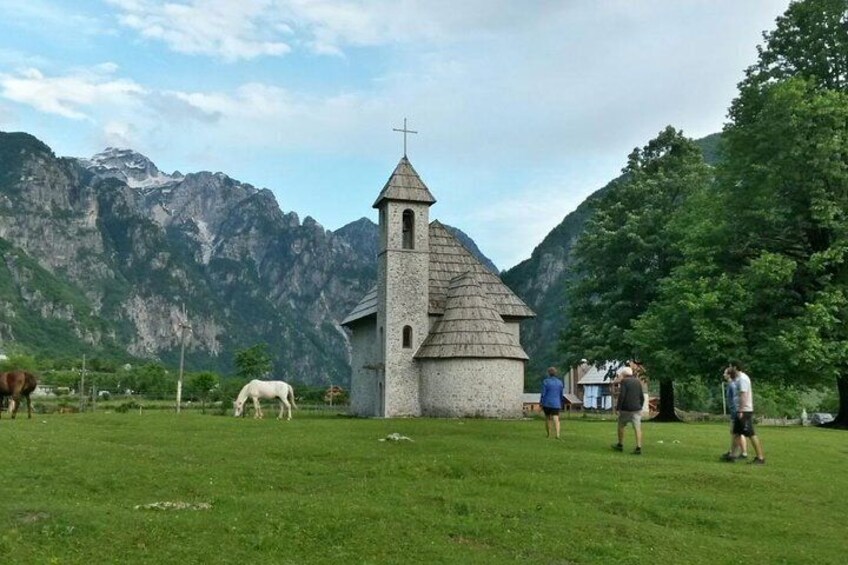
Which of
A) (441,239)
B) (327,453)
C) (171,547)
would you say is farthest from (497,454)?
(441,239)

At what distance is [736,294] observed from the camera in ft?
129

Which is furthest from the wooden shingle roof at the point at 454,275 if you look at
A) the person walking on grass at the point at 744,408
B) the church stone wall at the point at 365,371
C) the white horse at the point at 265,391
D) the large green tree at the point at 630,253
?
the person walking on grass at the point at 744,408

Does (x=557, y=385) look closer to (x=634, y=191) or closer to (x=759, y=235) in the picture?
(x=759, y=235)

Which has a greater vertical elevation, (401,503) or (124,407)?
(124,407)

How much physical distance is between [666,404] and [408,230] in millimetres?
20604

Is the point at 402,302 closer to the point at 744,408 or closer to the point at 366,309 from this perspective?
the point at 366,309

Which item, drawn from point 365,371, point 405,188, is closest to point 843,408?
point 405,188

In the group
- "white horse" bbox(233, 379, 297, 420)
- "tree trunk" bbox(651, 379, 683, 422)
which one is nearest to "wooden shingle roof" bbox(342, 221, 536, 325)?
"tree trunk" bbox(651, 379, 683, 422)

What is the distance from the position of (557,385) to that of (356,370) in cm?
3400

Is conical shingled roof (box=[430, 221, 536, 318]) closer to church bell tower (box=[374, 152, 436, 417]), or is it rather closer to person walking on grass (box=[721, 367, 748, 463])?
church bell tower (box=[374, 152, 436, 417])

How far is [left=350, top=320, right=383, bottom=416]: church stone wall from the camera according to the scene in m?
51.9

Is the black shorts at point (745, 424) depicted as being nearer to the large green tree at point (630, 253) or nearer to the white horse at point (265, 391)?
the white horse at point (265, 391)

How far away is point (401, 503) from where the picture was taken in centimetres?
1566

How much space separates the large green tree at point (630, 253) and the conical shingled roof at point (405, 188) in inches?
474
